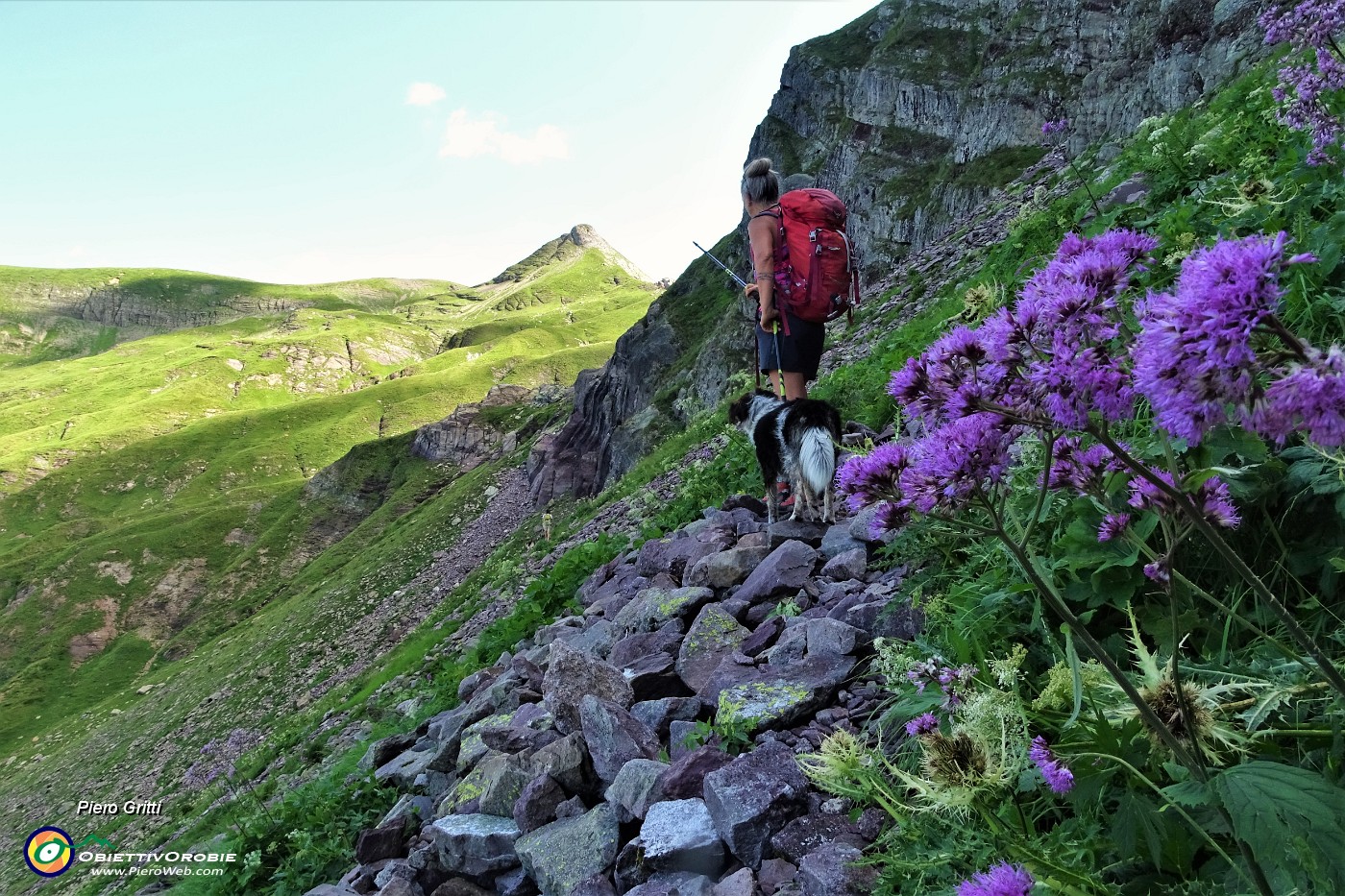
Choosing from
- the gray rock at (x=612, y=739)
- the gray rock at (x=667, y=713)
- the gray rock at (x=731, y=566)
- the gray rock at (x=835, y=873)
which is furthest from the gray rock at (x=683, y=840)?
the gray rock at (x=731, y=566)

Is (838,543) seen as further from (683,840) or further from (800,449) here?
(683,840)

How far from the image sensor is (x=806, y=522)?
7.54 m

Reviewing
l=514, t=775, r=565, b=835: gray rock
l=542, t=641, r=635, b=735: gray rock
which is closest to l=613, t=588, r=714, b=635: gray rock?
l=542, t=641, r=635, b=735: gray rock

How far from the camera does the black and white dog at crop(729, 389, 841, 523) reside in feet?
23.6

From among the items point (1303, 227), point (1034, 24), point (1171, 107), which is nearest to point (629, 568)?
→ point (1303, 227)

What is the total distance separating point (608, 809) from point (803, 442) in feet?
13.4

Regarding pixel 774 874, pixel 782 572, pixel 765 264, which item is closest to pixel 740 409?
pixel 765 264

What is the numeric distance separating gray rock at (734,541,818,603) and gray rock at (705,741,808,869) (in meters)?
2.48

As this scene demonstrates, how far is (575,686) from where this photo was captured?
5941 millimetres

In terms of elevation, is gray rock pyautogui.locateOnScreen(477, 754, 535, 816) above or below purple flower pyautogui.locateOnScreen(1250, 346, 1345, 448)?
below

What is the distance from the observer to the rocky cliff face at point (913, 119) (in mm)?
30594

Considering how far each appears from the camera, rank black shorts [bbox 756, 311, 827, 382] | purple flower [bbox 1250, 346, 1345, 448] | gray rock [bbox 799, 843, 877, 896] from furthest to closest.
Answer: black shorts [bbox 756, 311, 827, 382]
gray rock [bbox 799, 843, 877, 896]
purple flower [bbox 1250, 346, 1345, 448]

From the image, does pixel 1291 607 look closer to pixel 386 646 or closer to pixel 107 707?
pixel 386 646

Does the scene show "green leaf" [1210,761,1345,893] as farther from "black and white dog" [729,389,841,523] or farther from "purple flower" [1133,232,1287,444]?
"black and white dog" [729,389,841,523]
